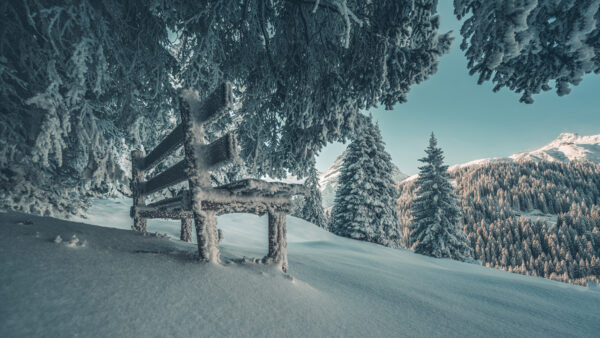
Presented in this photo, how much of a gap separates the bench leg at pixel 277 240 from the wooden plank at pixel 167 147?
4.13 feet

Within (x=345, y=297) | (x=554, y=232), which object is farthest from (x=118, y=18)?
(x=554, y=232)

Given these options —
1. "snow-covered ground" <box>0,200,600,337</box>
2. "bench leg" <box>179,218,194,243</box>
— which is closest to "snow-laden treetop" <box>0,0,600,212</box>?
"bench leg" <box>179,218,194,243</box>

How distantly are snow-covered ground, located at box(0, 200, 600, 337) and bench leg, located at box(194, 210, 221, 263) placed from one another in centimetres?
10

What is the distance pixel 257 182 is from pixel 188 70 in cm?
289

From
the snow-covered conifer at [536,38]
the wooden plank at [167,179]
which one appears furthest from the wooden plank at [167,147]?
the snow-covered conifer at [536,38]

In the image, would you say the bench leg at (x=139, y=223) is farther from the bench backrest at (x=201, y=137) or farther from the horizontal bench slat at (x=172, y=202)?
the bench backrest at (x=201, y=137)

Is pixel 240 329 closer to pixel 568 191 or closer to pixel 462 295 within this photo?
pixel 462 295

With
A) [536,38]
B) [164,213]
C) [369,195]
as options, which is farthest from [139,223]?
[369,195]

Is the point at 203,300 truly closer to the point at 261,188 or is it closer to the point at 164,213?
the point at 261,188

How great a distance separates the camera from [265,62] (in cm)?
425

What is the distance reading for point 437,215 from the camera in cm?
1723

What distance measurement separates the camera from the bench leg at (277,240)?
2538 mm

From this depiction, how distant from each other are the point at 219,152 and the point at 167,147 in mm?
1279

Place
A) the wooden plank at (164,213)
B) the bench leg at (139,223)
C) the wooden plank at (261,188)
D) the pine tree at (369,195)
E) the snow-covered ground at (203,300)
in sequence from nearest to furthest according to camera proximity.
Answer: the snow-covered ground at (203,300) < the wooden plank at (261,188) < the wooden plank at (164,213) < the bench leg at (139,223) < the pine tree at (369,195)
